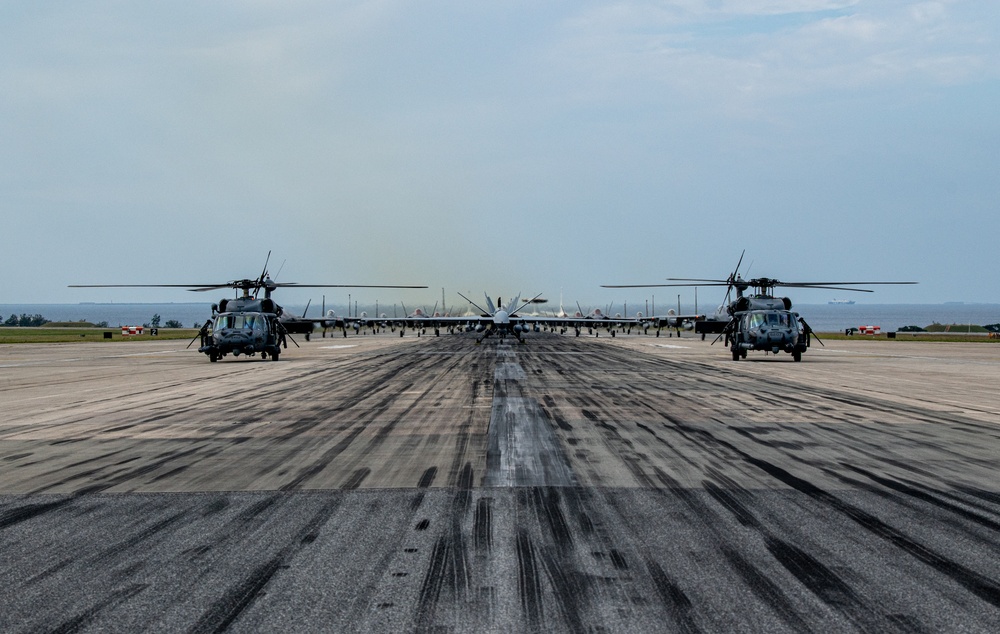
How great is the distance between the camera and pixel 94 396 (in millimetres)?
21203

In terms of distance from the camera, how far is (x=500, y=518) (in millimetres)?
7918

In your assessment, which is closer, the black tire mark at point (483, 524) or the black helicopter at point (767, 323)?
the black tire mark at point (483, 524)

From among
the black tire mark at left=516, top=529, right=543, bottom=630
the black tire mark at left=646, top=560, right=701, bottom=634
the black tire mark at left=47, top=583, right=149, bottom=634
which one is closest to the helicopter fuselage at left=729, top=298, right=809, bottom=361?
the black tire mark at left=516, top=529, right=543, bottom=630

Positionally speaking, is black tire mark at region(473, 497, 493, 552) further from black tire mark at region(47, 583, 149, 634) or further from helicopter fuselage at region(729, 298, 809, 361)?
helicopter fuselage at region(729, 298, 809, 361)

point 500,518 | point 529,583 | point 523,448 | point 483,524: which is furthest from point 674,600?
point 523,448

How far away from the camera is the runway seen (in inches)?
214

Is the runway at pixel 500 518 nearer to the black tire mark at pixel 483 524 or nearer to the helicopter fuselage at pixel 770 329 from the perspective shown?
the black tire mark at pixel 483 524

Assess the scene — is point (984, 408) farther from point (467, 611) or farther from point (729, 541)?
point (467, 611)

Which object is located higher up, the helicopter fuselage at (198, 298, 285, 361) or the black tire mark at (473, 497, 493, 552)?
the helicopter fuselage at (198, 298, 285, 361)

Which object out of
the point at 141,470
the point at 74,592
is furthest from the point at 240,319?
the point at 74,592

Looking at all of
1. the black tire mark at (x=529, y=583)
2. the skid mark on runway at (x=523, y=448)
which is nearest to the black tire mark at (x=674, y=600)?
the black tire mark at (x=529, y=583)

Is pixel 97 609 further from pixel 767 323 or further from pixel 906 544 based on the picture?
pixel 767 323

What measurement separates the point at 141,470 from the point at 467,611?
6.95 meters

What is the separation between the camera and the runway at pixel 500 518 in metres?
5.43
